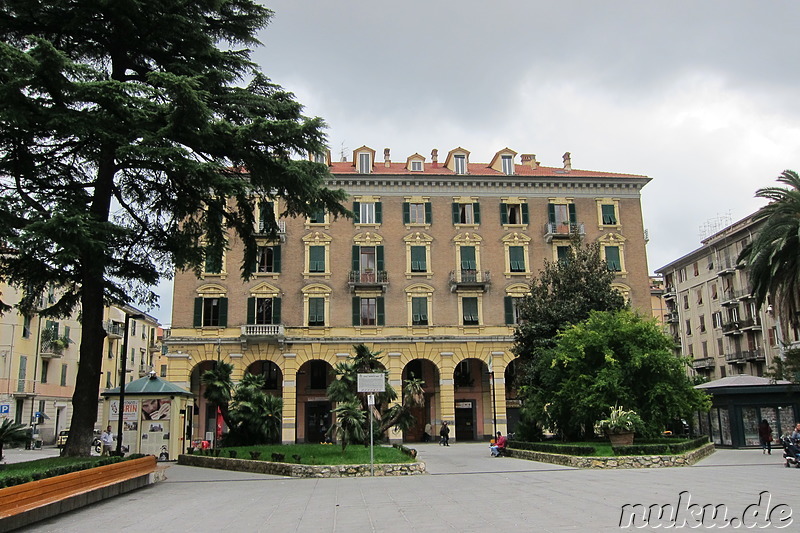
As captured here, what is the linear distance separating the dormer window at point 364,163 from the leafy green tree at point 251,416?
824 inches

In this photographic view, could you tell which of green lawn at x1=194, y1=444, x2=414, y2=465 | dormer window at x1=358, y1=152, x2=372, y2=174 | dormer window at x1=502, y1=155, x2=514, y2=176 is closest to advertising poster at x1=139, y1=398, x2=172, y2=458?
green lawn at x1=194, y1=444, x2=414, y2=465

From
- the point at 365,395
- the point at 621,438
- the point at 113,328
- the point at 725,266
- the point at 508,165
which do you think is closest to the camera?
the point at 621,438

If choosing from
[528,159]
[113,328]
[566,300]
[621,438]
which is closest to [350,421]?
[621,438]

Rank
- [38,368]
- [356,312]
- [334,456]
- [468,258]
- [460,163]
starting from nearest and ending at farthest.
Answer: [334,456] < [356,312] < [468,258] < [460,163] < [38,368]

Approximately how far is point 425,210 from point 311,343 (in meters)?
11.8

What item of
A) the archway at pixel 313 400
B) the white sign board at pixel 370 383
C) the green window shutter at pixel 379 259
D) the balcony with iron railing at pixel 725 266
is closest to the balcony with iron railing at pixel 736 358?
the balcony with iron railing at pixel 725 266

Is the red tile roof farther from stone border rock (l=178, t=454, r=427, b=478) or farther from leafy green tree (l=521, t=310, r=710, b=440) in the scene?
stone border rock (l=178, t=454, r=427, b=478)

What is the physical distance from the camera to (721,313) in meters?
63.1

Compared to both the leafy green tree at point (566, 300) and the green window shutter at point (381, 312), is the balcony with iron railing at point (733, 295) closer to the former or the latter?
the leafy green tree at point (566, 300)

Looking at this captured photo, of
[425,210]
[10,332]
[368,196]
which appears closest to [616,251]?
[425,210]

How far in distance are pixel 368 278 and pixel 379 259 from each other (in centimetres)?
150

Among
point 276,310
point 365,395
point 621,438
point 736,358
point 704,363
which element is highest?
point 276,310

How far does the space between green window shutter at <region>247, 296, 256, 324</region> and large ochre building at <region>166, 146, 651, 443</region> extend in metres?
0.07

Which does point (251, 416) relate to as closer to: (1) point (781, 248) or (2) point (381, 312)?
(2) point (381, 312)
